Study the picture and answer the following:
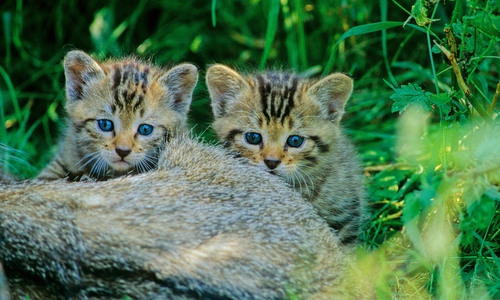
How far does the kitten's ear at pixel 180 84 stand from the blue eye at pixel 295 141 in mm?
770

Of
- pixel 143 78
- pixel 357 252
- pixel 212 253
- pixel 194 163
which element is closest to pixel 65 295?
pixel 212 253

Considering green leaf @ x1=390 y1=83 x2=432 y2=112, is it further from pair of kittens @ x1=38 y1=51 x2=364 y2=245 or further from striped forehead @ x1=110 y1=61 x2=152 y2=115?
striped forehead @ x1=110 y1=61 x2=152 y2=115

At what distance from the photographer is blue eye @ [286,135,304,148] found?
4004mm

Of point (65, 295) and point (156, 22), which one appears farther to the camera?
point (156, 22)

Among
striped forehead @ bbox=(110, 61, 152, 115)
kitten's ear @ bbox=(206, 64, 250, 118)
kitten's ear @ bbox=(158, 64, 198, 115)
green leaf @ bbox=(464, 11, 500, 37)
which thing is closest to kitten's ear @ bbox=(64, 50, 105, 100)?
striped forehead @ bbox=(110, 61, 152, 115)

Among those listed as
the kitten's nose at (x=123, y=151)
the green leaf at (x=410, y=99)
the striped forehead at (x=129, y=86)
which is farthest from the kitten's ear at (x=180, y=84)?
the green leaf at (x=410, y=99)

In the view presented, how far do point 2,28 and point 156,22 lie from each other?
1425 mm

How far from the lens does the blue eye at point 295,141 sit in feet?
13.1

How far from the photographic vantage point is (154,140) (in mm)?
4090

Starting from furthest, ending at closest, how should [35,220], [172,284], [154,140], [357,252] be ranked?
[154,140] → [357,252] → [35,220] → [172,284]

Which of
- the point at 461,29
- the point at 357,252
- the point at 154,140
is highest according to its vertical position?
the point at 461,29

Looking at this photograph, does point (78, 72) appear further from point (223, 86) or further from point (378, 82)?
point (378, 82)

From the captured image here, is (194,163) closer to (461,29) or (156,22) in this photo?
(461,29)

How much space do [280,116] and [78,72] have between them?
1.37 m
